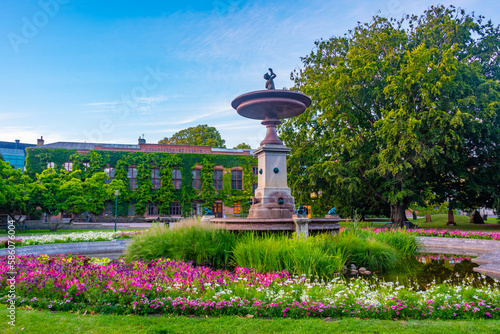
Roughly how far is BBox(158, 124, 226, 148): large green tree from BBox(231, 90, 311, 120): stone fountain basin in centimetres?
4404

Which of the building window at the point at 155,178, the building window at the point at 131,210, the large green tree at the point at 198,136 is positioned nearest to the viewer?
the building window at the point at 131,210

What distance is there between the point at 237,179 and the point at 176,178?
280 inches

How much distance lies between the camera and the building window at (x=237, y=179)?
1658 inches

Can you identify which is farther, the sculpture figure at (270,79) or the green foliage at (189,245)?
the sculpture figure at (270,79)

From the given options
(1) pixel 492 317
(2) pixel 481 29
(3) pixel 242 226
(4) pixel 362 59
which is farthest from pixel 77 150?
(1) pixel 492 317

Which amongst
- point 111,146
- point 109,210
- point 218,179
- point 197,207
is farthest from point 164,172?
point 111,146

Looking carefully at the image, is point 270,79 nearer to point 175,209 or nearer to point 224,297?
point 224,297

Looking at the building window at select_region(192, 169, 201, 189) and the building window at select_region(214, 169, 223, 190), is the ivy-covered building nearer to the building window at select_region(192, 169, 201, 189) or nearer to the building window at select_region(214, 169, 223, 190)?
the building window at select_region(214, 169, 223, 190)

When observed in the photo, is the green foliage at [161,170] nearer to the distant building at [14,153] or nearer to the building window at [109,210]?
the building window at [109,210]

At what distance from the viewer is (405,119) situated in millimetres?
19812

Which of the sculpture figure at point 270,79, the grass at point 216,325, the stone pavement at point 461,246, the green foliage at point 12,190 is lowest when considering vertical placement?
the stone pavement at point 461,246

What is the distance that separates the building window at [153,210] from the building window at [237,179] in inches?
352

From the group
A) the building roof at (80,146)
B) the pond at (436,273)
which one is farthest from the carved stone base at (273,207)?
the building roof at (80,146)

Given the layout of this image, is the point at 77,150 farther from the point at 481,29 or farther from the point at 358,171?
the point at 481,29
